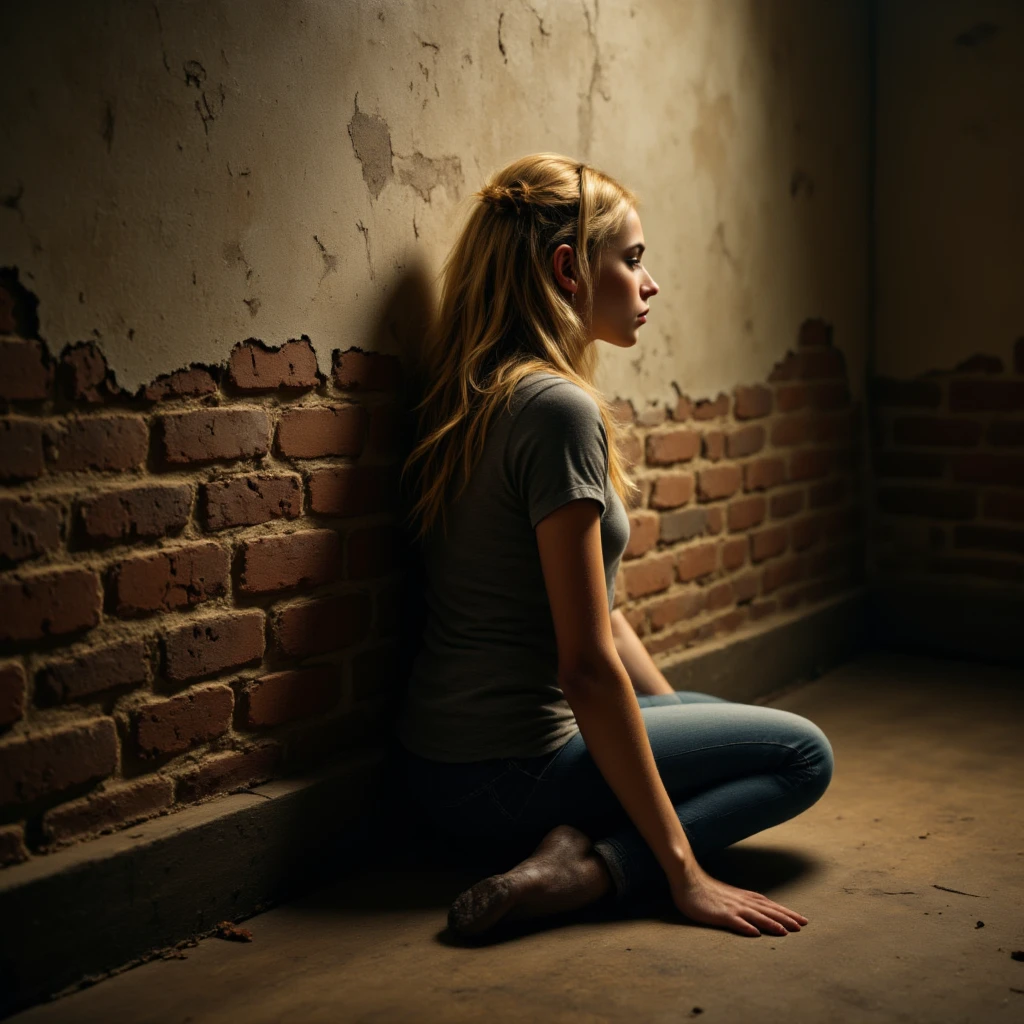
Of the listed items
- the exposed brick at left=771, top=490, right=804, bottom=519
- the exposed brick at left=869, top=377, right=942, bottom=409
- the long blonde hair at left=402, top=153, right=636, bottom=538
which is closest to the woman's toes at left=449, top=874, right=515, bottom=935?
the long blonde hair at left=402, top=153, right=636, bottom=538

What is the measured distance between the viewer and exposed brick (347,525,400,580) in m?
2.14

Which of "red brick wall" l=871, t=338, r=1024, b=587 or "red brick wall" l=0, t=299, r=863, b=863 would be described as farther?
"red brick wall" l=871, t=338, r=1024, b=587

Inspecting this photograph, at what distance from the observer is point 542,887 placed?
6.18 feet

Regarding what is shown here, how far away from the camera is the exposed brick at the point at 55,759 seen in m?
1.63

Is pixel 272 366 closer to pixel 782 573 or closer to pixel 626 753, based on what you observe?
pixel 626 753

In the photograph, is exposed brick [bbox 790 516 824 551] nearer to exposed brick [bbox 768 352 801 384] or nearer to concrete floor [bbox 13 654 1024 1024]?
exposed brick [bbox 768 352 801 384]

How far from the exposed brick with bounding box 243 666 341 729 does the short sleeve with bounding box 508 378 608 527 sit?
0.50m

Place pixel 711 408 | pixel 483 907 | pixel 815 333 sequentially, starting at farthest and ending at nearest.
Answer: pixel 815 333 → pixel 711 408 → pixel 483 907

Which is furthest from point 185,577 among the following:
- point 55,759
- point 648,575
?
point 648,575

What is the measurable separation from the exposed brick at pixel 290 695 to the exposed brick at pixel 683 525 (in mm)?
1132

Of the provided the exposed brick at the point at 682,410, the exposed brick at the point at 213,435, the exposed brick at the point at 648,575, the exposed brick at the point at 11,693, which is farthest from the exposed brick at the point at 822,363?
the exposed brick at the point at 11,693

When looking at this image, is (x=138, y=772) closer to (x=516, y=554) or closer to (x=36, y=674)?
(x=36, y=674)

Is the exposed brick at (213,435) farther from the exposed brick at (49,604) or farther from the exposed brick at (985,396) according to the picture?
the exposed brick at (985,396)

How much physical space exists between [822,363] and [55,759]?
266 cm
